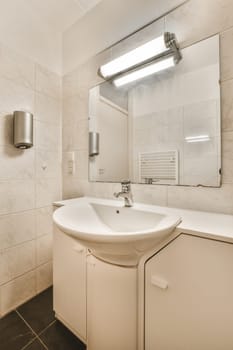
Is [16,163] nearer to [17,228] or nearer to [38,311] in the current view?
[17,228]

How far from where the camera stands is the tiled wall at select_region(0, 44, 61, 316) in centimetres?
108

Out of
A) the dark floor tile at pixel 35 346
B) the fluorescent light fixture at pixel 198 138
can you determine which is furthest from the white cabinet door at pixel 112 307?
the fluorescent light fixture at pixel 198 138

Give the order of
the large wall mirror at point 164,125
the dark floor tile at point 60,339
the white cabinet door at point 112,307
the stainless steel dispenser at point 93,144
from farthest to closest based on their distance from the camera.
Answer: the stainless steel dispenser at point 93,144 → the dark floor tile at point 60,339 → the large wall mirror at point 164,125 → the white cabinet door at point 112,307

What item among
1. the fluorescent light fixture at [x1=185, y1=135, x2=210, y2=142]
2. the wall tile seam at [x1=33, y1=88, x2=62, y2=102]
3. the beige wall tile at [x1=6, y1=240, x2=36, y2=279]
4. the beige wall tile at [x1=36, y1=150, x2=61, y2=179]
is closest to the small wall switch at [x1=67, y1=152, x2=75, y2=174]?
the beige wall tile at [x1=36, y1=150, x2=61, y2=179]

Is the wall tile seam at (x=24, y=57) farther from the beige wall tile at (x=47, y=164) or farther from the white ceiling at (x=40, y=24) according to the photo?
the beige wall tile at (x=47, y=164)

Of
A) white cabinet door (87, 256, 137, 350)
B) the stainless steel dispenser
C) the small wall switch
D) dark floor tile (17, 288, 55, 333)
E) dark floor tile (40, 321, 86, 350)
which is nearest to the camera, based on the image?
white cabinet door (87, 256, 137, 350)

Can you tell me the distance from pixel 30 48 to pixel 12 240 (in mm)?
1344

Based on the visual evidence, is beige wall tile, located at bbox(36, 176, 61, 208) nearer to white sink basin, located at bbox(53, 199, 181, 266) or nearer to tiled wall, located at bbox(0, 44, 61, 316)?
tiled wall, located at bbox(0, 44, 61, 316)

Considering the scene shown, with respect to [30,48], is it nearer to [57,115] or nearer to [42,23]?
[42,23]

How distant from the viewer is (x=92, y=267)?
2.45 feet

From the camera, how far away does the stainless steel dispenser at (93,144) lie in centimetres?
123

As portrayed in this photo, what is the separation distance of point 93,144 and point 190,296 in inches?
39.9

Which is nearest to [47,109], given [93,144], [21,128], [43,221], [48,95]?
[48,95]

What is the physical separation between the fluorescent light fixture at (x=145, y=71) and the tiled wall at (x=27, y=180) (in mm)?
598
